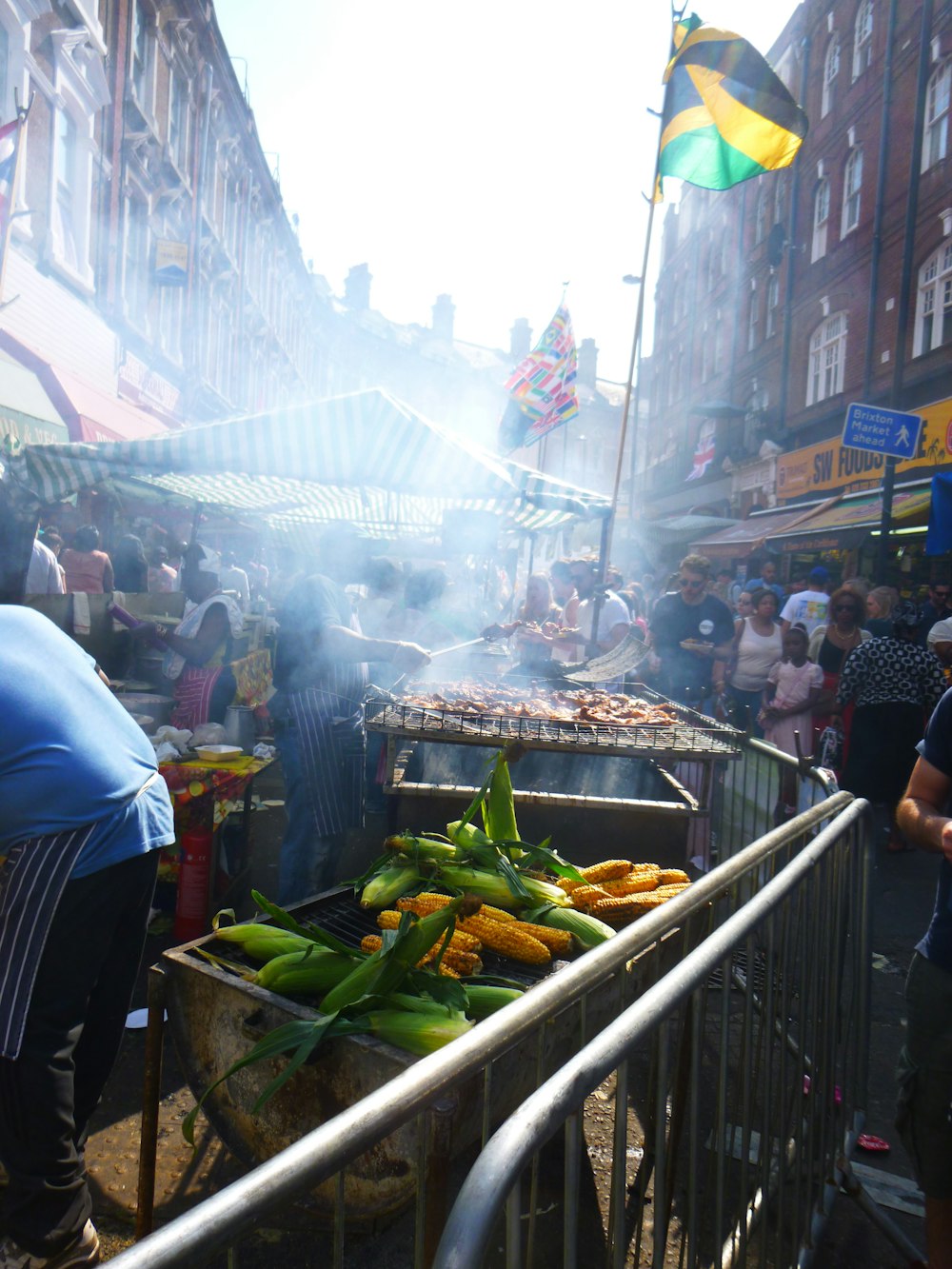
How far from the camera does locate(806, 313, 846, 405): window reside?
64.3 ft

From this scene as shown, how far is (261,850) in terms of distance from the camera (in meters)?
6.30

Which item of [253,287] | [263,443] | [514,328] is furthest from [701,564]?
[514,328]

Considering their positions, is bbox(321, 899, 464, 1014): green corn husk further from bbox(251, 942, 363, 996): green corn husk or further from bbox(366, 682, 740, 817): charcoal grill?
bbox(366, 682, 740, 817): charcoal grill

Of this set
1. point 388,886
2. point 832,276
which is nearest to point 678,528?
point 832,276

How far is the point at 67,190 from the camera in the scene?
13562mm

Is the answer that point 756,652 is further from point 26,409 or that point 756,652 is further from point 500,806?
point 26,409

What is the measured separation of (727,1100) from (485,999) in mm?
705

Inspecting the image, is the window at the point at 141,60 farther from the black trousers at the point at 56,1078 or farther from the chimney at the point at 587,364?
the chimney at the point at 587,364

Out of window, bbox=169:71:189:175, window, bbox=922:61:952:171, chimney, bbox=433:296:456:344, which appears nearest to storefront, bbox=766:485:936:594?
window, bbox=922:61:952:171

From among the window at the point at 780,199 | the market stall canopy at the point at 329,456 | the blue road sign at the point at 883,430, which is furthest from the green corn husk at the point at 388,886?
the window at the point at 780,199

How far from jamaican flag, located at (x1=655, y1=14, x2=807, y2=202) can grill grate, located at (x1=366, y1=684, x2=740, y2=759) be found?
21.5ft

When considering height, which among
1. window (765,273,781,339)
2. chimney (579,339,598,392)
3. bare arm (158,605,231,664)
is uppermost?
chimney (579,339,598,392)

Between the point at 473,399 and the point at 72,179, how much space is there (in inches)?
1908

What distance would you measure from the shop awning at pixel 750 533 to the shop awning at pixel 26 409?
14989mm
